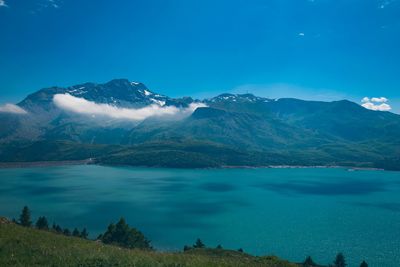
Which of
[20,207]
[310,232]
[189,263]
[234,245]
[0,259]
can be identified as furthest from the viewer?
[20,207]

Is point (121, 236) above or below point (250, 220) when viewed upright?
above

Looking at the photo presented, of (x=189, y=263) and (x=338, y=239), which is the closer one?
(x=189, y=263)

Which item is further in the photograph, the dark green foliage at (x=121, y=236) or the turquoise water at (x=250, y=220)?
the turquoise water at (x=250, y=220)

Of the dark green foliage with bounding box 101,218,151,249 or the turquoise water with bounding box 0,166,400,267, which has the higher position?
the dark green foliage with bounding box 101,218,151,249

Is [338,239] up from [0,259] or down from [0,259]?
down

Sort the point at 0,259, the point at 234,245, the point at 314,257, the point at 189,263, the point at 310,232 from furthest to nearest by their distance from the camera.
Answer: the point at 310,232 → the point at 234,245 → the point at 314,257 → the point at 189,263 → the point at 0,259

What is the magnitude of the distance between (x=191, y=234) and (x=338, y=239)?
167ft

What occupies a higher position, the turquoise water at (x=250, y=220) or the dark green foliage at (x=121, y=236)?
the dark green foliage at (x=121, y=236)

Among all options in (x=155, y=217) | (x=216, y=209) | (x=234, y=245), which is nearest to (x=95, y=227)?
(x=155, y=217)

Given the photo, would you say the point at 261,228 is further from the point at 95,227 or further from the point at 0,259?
the point at 0,259

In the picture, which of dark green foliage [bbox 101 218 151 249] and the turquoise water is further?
the turquoise water

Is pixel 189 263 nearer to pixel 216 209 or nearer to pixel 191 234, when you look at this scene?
pixel 191 234

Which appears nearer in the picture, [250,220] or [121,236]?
[121,236]

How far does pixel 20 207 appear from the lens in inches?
6309
